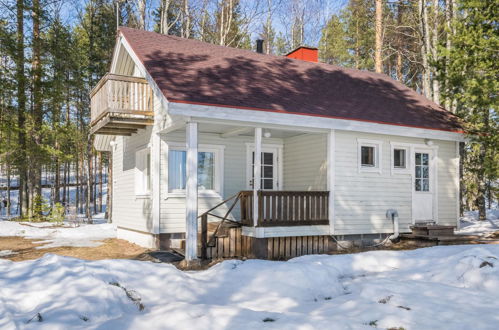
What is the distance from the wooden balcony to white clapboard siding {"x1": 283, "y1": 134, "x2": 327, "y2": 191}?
4.20 m

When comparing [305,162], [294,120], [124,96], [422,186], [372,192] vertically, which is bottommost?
[372,192]

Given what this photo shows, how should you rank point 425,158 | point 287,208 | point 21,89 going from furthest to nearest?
point 21,89 → point 425,158 → point 287,208

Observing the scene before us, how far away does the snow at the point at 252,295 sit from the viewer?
4.67 meters

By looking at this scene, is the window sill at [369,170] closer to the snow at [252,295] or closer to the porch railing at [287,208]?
the porch railing at [287,208]

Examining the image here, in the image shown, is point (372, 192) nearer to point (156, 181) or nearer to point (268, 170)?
point (268, 170)

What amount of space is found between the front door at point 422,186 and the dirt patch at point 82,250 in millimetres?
7631

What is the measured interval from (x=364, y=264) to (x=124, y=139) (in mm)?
9185

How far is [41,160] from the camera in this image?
70.1 feet

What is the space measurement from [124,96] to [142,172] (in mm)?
2592

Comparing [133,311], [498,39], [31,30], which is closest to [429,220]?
[498,39]

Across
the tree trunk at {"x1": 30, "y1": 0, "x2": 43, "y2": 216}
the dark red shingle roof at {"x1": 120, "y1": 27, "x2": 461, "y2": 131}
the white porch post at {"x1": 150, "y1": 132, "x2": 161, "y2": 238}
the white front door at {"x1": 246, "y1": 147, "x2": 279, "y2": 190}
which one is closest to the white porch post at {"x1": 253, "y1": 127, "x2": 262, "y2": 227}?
the dark red shingle roof at {"x1": 120, "y1": 27, "x2": 461, "y2": 131}

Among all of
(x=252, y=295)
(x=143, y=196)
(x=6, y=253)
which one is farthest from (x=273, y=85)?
→ (x=6, y=253)

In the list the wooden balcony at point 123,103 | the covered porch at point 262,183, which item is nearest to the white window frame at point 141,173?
the wooden balcony at point 123,103

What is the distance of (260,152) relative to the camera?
10.0m
